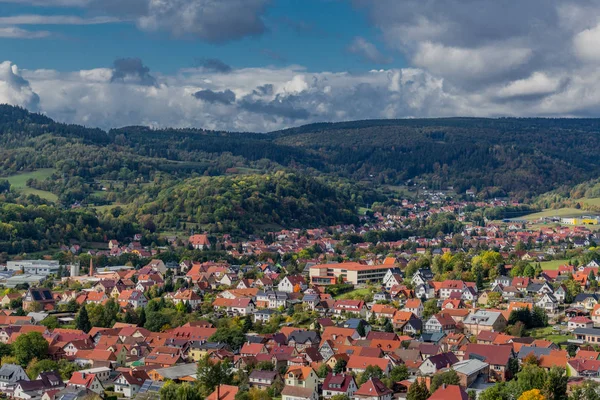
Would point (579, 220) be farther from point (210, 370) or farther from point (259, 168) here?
point (210, 370)

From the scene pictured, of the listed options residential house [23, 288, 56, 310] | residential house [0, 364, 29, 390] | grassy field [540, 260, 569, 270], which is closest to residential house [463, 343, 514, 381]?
residential house [0, 364, 29, 390]

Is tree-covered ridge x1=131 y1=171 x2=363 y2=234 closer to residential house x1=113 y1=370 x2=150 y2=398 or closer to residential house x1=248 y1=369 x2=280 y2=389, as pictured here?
residential house x1=113 y1=370 x2=150 y2=398

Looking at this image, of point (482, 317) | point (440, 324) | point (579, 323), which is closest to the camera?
point (579, 323)

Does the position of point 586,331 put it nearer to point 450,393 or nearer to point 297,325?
point 450,393

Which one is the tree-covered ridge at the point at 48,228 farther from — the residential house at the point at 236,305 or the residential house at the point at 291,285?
the residential house at the point at 236,305

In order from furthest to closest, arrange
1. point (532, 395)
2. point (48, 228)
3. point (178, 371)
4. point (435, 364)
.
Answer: point (48, 228)
point (178, 371)
point (435, 364)
point (532, 395)

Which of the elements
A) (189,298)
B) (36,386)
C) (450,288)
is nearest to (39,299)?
(189,298)
